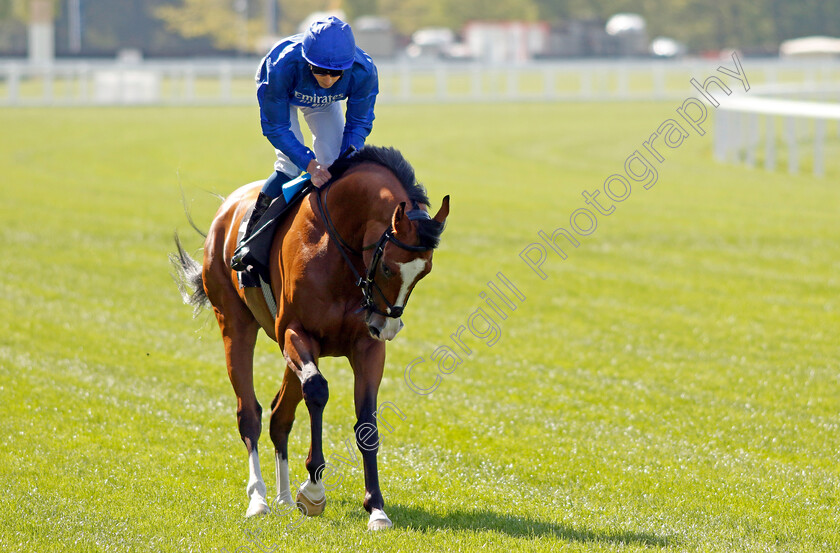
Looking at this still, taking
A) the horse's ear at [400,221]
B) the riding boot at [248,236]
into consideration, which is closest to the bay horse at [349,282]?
the horse's ear at [400,221]

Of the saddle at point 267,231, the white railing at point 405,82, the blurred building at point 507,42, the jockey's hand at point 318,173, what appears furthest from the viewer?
the blurred building at point 507,42

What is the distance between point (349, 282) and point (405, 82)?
35000 mm

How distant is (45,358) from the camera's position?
776 centimetres

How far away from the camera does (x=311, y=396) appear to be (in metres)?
4.60

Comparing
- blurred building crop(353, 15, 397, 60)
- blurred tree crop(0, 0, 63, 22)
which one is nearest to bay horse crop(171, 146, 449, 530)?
blurred building crop(353, 15, 397, 60)

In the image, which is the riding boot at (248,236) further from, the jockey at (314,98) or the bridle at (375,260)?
the bridle at (375,260)

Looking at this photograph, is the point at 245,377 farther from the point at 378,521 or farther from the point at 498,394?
the point at 498,394

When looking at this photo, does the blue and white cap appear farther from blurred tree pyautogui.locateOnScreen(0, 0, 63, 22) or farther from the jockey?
blurred tree pyautogui.locateOnScreen(0, 0, 63, 22)

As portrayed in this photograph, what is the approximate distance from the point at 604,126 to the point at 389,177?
81.4 ft

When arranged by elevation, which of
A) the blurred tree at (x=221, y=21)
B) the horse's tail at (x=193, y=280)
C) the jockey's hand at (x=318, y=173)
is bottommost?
the horse's tail at (x=193, y=280)

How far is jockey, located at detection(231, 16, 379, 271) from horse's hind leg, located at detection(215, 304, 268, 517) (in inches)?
17.4

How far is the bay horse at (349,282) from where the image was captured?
434cm

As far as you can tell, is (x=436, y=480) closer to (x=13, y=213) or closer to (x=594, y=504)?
(x=594, y=504)

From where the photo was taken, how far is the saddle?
5.06 m
